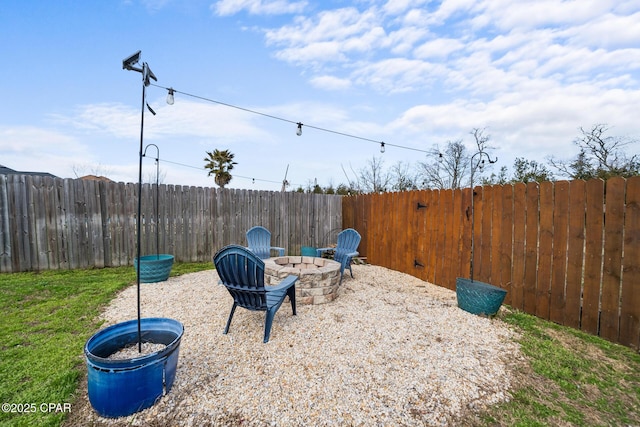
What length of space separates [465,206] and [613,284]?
5.97ft

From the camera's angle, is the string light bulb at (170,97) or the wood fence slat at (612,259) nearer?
the wood fence slat at (612,259)

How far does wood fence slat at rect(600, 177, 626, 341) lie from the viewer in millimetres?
2475

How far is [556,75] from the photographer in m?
5.12

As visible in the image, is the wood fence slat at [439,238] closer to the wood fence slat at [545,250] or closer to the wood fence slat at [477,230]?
the wood fence slat at [477,230]

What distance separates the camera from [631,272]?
94.8 inches

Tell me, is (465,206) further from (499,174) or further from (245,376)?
(499,174)

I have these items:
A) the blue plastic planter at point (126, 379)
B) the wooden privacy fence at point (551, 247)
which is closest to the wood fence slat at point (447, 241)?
the wooden privacy fence at point (551, 247)

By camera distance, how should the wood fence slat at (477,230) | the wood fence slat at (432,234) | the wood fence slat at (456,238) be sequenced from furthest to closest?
the wood fence slat at (432,234)
the wood fence slat at (456,238)
the wood fence slat at (477,230)

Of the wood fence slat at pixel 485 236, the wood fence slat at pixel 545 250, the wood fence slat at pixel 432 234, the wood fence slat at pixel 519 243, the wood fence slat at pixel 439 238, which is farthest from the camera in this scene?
the wood fence slat at pixel 432 234

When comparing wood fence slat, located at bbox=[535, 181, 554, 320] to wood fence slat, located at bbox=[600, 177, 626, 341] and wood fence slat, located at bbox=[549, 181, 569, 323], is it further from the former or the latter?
wood fence slat, located at bbox=[600, 177, 626, 341]

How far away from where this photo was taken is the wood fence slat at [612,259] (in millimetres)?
2475

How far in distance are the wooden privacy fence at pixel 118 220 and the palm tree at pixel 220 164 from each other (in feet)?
32.8

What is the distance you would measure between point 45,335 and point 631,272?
5371mm

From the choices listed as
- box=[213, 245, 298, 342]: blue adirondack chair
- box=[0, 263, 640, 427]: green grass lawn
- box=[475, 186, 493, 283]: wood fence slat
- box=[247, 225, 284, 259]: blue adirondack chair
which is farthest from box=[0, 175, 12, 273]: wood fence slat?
box=[475, 186, 493, 283]: wood fence slat
